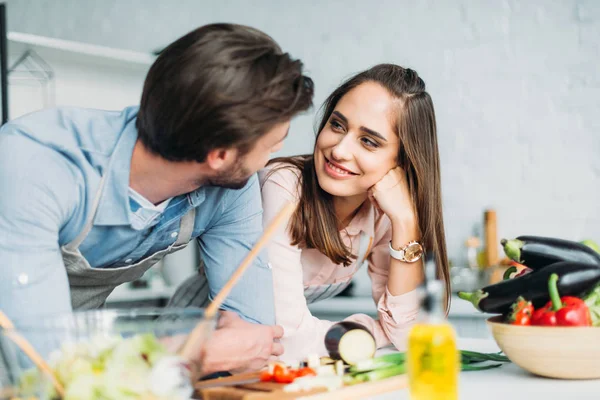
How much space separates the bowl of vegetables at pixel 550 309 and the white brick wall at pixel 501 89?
2218mm

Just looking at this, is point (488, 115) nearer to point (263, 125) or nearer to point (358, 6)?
point (358, 6)

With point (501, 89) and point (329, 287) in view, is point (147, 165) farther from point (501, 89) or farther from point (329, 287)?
point (501, 89)

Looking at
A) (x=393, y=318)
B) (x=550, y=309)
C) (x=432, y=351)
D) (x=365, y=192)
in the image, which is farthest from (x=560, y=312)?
(x=365, y=192)

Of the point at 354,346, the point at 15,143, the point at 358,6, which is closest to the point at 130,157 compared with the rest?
the point at 15,143

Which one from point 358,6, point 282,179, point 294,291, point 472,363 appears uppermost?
point 358,6

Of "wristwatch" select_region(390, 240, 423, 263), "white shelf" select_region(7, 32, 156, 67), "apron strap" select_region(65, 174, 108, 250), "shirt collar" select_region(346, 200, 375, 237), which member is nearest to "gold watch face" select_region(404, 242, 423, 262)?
"wristwatch" select_region(390, 240, 423, 263)

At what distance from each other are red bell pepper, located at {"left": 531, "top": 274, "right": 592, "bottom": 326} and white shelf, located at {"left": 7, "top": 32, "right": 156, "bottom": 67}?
8.72ft

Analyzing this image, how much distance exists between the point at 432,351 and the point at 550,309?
49cm

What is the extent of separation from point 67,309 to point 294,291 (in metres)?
0.71

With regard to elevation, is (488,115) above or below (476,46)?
below

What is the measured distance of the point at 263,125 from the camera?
1.27m

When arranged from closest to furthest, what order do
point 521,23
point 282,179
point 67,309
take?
1. point 67,309
2. point 282,179
3. point 521,23

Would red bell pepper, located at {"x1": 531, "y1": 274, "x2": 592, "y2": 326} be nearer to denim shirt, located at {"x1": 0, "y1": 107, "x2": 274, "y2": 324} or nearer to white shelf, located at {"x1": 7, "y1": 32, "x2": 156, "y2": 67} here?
denim shirt, located at {"x1": 0, "y1": 107, "x2": 274, "y2": 324}

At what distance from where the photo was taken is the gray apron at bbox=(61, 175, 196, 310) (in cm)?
143
